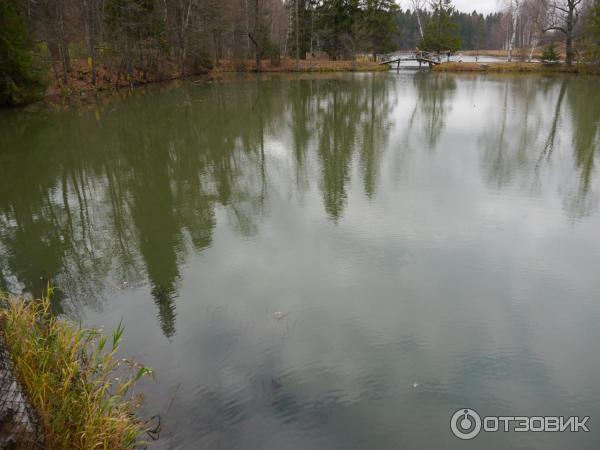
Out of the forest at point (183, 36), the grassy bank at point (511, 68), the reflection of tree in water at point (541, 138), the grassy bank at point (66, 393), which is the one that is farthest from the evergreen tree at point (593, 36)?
the grassy bank at point (66, 393)

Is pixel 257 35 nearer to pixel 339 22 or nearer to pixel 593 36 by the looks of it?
pixel 339 22

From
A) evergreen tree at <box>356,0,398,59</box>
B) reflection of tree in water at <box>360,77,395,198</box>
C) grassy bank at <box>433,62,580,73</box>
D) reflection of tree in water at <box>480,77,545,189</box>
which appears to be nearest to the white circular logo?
reflection of tree in water at <box>360,77,395,198</box>

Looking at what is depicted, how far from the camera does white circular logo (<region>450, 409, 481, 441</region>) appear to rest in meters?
3.51

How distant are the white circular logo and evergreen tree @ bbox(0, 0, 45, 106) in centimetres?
Result: 1904

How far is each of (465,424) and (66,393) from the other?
287 centimetres

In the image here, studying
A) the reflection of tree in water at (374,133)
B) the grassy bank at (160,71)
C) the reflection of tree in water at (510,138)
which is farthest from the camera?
the grassy bank at (160,71)

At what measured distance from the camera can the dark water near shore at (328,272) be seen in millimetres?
3764

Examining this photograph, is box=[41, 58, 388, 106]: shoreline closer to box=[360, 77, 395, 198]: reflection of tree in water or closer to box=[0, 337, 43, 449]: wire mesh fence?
box=[360, 77, 395, 198]: reflection of tree in water

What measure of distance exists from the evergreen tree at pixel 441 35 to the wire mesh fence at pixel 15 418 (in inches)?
1721

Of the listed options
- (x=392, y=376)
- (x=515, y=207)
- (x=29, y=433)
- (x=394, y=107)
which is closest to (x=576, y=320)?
(x=392, y=376)

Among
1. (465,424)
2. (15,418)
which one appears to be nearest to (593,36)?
(465,424)

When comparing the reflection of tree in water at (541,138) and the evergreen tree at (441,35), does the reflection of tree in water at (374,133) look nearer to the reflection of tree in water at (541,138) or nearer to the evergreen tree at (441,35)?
the reflection of tree in water at (541,138)

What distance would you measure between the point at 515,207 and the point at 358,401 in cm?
535

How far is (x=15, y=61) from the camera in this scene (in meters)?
17.2
